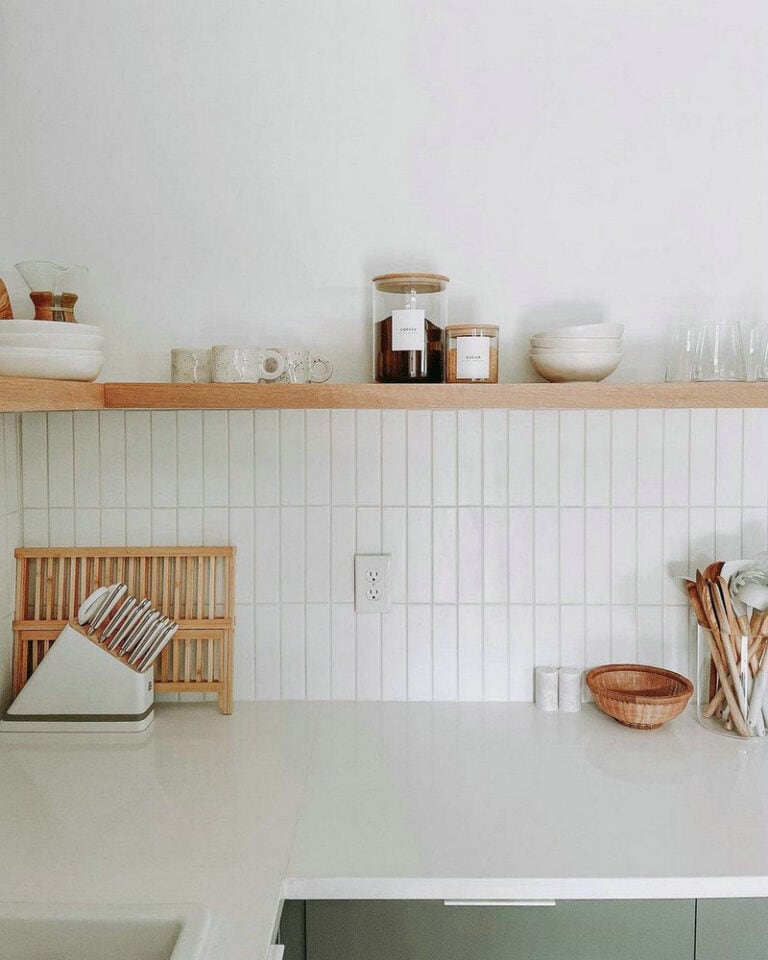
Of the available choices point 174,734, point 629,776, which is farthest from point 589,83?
point 174,734

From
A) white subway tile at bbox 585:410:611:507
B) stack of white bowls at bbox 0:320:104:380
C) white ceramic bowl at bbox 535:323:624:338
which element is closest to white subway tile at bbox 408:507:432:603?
white subway tile at bbox 585:410:611:507

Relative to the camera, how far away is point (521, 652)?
169 cm

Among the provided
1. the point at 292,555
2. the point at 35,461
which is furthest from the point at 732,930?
the point at 35,461

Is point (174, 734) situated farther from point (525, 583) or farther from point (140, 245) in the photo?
point (140, 245)

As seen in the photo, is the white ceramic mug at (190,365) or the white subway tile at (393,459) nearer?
the white ceramic mug at (190,365)

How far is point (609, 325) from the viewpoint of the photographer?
4.85 ft

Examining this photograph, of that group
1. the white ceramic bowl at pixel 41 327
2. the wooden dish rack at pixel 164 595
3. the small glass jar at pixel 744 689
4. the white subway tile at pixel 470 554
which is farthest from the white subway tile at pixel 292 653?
the small glass jar at pixel 744 689

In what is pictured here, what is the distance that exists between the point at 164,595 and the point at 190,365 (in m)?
0.46

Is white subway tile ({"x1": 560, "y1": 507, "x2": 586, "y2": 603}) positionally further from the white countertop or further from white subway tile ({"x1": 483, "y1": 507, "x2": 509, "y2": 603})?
the white countertop

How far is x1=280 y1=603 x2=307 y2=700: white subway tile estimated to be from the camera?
1.69 m

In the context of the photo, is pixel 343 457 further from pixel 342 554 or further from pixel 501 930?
pixel 501 930

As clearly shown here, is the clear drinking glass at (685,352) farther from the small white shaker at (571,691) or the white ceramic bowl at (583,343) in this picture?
the small white shaker at (571,691)

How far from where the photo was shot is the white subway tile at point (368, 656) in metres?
1.69

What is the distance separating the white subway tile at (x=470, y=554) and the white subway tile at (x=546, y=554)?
11cm
